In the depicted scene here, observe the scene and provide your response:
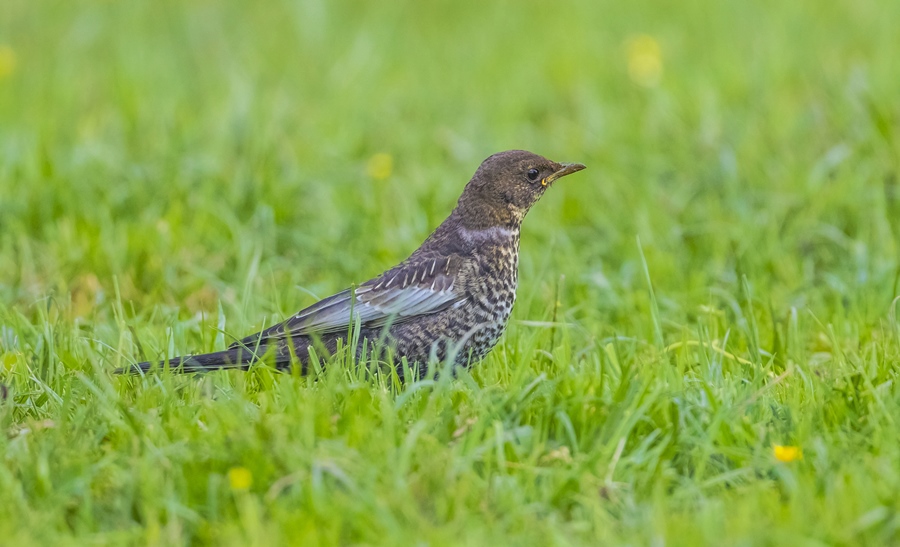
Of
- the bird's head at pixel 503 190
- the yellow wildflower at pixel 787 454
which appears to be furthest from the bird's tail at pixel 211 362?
the yellow wildflower at pixel 787 454

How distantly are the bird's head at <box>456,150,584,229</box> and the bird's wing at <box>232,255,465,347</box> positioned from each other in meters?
0.24

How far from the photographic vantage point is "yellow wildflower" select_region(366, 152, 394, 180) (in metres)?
6.79

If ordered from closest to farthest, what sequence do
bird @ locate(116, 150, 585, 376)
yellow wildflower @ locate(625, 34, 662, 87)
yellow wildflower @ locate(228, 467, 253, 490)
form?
yellow wildflower @ locate(228, 467, 253, 490)
bird @ locate(116, 150, 585, 376)
yellow wildflower @ locate(625, 34, 662, 87)

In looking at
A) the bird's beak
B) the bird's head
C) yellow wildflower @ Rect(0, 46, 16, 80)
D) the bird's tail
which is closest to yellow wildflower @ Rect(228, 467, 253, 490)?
the bird's tail

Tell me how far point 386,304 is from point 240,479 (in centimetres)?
139

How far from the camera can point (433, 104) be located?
816 centimetres

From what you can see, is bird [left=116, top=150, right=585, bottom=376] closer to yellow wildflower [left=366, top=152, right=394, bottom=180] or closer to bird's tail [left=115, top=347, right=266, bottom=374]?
bird's tail [left=115, top=347, right=266, bottom=374]

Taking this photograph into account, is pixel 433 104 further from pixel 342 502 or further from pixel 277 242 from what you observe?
pixel 342 502

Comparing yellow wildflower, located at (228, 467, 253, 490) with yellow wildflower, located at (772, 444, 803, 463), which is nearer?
yellow wildflower, located at (228, 467, 253, 490)

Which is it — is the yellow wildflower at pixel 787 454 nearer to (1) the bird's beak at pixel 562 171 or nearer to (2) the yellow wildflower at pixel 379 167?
(1) the bird's beak at pixel 562 171

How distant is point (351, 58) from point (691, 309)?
13.9ft

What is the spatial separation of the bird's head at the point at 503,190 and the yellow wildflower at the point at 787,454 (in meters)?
1.65

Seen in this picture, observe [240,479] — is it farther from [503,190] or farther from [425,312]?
[503,190]

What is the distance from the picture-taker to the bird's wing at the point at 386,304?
4309 millimetres
